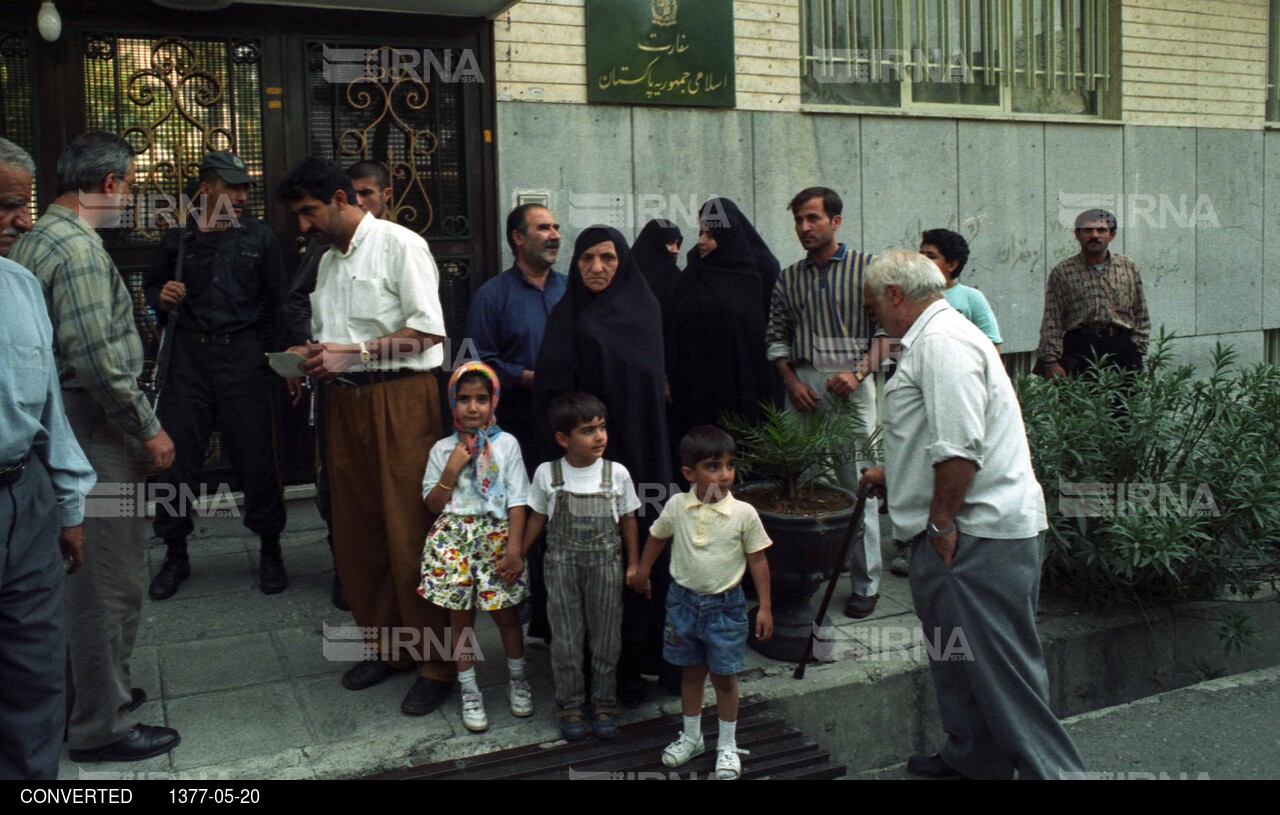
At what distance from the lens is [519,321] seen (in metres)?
4.97

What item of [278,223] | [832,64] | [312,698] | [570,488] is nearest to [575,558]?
[570,488]

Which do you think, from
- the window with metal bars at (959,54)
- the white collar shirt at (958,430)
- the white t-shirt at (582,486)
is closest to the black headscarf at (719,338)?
the white t-shirt at (582,486)

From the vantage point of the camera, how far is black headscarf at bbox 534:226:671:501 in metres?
4.05

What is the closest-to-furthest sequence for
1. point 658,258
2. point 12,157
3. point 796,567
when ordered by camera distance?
point 12,157 → point 796,567 → point 658,258

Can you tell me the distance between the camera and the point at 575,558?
12.8 ft

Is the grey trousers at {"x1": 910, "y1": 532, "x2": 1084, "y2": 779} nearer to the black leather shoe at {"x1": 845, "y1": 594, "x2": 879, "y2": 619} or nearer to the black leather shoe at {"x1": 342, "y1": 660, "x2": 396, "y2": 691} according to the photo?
the black leather shoe at {"x1": 845, "y1": 594, "x2": 879, "y2": 619}

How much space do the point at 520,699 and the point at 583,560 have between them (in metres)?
0.59

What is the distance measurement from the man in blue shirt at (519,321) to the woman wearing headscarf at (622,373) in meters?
0.79

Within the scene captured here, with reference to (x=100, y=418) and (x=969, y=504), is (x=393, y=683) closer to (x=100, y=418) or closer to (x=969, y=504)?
(x=100, y=418)

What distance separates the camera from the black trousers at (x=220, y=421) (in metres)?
5.25

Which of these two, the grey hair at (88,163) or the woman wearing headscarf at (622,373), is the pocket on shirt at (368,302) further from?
the grey hair at (88,163)

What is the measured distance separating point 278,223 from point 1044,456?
4.32 m

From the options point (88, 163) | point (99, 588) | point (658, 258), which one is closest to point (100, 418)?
point (99, 588)

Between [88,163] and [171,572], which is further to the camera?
[171,572]
